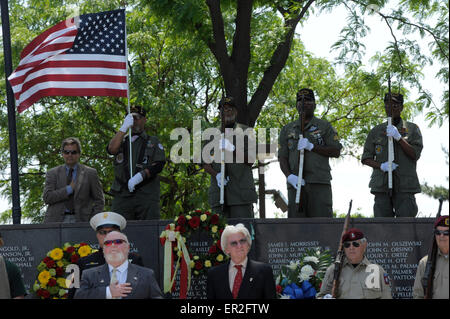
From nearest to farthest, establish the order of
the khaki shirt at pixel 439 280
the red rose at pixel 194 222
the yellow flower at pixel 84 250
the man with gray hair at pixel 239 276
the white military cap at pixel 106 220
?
the khaki shirt at pixel 439 280 < the man with gray hair at pixel 239 276 < the white military cap at pixel 106 220 < the yellow flower at pixel 84 250 < the red rose at pixel 194 222

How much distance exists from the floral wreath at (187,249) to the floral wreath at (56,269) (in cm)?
101

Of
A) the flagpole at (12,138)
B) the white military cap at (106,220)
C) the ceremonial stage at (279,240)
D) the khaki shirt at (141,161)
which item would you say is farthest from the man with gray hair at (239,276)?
the flagpole at (12,138)

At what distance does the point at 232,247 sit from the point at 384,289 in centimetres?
154

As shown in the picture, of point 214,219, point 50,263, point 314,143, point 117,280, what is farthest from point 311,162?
point 117,280

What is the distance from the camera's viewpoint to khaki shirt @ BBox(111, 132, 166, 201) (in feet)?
37.7

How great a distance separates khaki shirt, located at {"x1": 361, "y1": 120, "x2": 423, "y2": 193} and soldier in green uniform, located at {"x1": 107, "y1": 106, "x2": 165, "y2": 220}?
3093 mm

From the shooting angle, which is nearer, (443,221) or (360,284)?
(443,221)

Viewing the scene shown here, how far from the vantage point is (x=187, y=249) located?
10.4 metres

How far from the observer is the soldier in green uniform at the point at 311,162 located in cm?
1138

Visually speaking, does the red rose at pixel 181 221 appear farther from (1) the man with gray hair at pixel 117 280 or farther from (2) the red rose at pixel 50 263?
(1) the man with gray hair at pixel 117 280

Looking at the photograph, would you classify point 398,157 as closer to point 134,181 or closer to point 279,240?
point 279,240

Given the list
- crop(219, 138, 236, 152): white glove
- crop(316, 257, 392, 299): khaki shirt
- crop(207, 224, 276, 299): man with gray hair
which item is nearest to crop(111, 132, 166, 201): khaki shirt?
crop(219, 138, 236, 152): white glove

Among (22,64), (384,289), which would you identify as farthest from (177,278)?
(22,64)

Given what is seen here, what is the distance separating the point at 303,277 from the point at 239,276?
178cm
